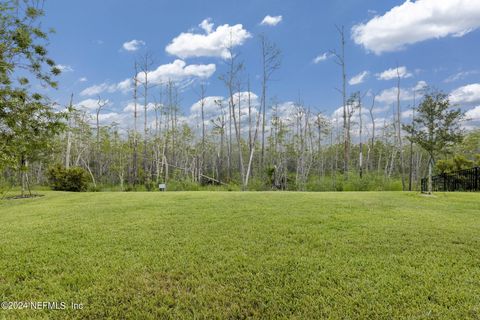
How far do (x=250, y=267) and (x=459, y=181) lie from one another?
44.8 ft

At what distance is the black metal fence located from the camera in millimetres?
10891

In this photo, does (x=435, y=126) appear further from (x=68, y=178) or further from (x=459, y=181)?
(x=68, y=178)

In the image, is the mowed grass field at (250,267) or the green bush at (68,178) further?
the green bush at (68,178)

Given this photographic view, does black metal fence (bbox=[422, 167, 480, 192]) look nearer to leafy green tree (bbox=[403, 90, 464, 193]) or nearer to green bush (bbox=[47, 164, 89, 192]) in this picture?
leafy green tree (bbox=[403, 90, 464, 193])

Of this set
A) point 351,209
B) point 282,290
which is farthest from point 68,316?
point 351,209

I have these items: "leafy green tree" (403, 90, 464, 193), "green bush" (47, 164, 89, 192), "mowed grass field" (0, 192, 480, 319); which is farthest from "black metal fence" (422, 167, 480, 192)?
"green bush" (47, 164, 89, 192)

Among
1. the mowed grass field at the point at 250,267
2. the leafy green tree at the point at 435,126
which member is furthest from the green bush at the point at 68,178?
the leafy green tree at the point at 435,126

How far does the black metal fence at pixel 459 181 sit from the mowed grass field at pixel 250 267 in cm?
787

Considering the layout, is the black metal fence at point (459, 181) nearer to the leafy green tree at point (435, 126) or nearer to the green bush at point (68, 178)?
the leafy green tree at point (435, 126)

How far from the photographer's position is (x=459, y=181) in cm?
1219

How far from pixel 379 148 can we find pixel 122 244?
1557 inches

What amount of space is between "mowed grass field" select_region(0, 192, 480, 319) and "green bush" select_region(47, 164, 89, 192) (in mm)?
11710

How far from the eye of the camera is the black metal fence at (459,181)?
10.9 meters

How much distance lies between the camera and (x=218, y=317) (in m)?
2.22
